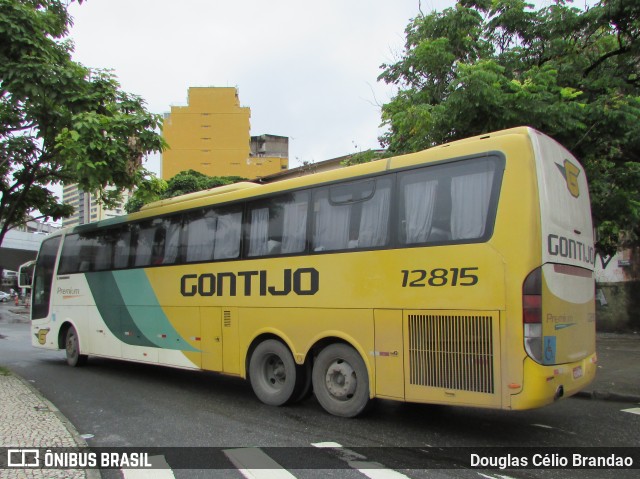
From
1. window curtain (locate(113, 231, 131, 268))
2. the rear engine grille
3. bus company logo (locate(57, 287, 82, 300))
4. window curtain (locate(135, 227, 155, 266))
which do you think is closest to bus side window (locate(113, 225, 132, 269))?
window curtain (locate(113, 231, 131, 268))

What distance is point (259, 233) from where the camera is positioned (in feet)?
25.4

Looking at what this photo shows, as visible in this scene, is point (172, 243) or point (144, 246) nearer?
point (172, 243)

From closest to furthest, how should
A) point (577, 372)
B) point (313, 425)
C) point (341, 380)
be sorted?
1. point (577, 372)
2. point (313, 425)
3. point (341, 380)

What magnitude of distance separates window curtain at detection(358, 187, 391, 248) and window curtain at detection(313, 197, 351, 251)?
26cm

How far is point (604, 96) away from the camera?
945 centimetres

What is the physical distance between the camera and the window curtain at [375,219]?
20.6 feet

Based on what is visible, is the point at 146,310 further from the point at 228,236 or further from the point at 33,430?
the point at 33,430

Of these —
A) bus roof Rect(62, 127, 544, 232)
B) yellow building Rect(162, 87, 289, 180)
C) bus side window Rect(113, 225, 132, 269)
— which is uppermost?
yellow building Rect(162, 87, 289, 180)

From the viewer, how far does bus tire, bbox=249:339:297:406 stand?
715 centimetres

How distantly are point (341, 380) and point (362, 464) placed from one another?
1781 mm

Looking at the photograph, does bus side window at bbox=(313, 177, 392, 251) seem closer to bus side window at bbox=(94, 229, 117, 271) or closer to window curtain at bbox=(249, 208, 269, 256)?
window curtain at bbox=(249, 208, 269, 256)

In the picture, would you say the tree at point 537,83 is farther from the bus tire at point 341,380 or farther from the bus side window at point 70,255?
the bus side window at point 70,255

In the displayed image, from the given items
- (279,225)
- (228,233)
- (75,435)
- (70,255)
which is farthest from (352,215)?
(70,255)

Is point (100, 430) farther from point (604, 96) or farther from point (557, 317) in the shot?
point (604, 96)
